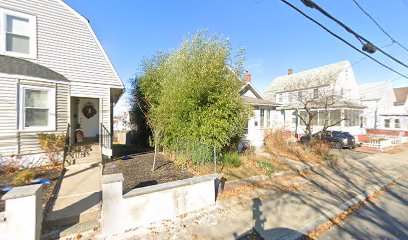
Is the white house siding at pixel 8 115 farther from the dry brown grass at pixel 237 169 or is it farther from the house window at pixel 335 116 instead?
the house window at pixel 335 116

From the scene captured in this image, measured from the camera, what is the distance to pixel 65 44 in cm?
829

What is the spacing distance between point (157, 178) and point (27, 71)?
625 centimetres

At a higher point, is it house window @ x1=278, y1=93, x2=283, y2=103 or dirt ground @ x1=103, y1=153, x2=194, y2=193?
house window @ x1=278, y1=93, x2=283, y2=103

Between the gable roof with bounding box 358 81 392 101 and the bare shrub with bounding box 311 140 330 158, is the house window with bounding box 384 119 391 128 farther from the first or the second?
the bare shrub with bounding box 311 140 330 158

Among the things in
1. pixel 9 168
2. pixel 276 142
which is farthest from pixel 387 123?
pixel 9 168

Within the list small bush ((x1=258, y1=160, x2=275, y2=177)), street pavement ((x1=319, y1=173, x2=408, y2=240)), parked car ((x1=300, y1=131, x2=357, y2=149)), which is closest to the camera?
street pavement ((x1=319, y1=173, x2=408, y2=240))

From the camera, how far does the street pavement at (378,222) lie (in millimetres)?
4281

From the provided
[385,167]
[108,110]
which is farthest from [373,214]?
[108,110]

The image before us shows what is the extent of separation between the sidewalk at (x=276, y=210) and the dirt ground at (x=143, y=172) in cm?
180

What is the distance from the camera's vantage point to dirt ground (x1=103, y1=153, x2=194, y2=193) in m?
6.04

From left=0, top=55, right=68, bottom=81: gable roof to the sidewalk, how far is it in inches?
276

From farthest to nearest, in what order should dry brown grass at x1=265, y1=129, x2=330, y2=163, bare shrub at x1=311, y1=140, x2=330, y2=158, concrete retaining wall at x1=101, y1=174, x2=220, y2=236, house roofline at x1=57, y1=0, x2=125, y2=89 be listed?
bare shrub at x1=311, y1=140, x2=330, y2=158, dry brown grass at x1=265, y1=129, x2=330, y2=163, house roofline at x1=57, y1=0, x2=125, y2=89, concrete retaining wall at x1=101, y1=174, x2=220, y2=236

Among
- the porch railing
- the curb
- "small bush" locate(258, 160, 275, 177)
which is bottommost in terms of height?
the curb

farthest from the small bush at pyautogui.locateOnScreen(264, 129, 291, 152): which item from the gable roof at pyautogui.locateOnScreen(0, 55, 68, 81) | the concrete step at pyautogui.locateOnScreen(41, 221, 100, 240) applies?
the gable roof at pyautogui.locateOnScreen(0, 55, 68, 81)
